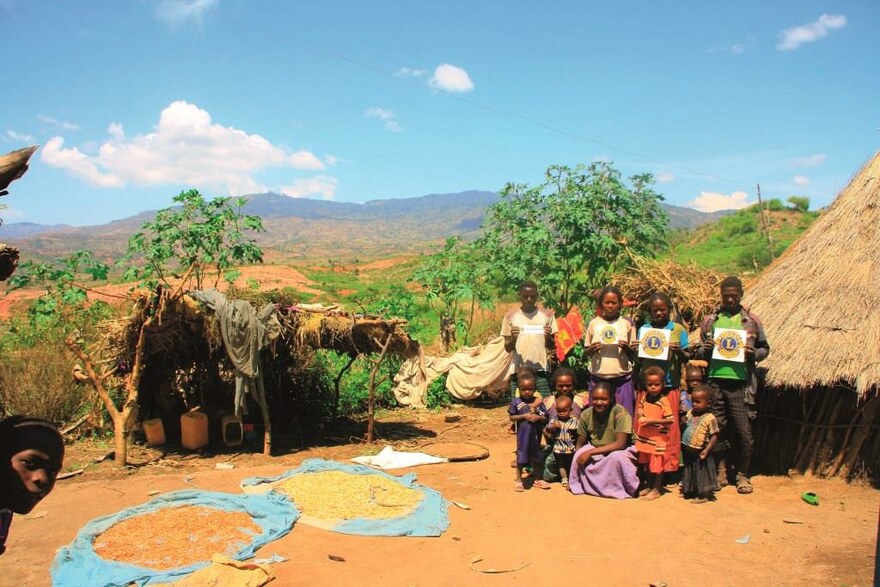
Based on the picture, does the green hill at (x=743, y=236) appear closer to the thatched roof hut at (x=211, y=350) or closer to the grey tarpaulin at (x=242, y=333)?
the thatched roof hut at (x=211, y=350)

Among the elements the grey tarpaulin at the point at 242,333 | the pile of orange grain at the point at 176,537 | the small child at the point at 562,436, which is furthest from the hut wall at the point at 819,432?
the grey tarpaulin at the point at 242,333

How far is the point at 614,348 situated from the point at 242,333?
158 inches

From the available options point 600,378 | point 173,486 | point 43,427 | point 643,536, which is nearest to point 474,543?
point 643,536

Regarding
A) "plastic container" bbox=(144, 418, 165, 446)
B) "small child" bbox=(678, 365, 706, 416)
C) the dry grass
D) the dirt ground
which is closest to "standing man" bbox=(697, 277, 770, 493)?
"small child" bbox=(678, 365, 706, 416)

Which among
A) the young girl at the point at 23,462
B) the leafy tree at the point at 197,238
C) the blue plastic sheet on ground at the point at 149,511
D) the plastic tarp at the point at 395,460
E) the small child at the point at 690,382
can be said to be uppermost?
the leafy tree at the point at 197,238

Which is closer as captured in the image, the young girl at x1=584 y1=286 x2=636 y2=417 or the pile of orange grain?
the pile of orange grain

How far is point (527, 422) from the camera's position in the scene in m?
6.66

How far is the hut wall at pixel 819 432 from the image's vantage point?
20.6 ft

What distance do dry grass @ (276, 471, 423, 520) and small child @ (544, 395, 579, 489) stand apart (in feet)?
4.43

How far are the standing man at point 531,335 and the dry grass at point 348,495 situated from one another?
5.90 feet

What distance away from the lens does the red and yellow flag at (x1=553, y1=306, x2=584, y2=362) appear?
7.50 m

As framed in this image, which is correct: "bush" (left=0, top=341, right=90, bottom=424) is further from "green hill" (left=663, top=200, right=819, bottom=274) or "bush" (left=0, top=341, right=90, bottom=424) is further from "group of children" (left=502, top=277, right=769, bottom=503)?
"green hill" (left=663, top=200, right=819, bottom=274)

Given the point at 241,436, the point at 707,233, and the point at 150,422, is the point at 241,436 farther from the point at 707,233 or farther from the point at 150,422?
the point at 707,233

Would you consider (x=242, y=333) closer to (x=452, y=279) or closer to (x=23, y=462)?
(x=452, y=279)
